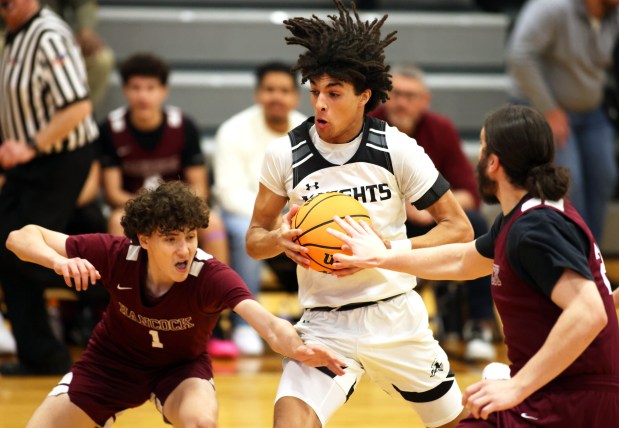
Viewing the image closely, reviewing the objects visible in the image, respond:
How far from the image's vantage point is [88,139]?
6406 millimetres

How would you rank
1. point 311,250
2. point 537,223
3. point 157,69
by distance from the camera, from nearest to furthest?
point 537,223 → point 311,250 → point 157,69

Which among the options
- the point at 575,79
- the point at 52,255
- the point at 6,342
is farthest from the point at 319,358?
the point at 575,79

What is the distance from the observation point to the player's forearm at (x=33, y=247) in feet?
13.3

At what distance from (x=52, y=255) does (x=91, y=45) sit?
4.29m

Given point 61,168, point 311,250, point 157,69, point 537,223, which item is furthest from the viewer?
point 157,69

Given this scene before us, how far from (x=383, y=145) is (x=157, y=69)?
3.52m

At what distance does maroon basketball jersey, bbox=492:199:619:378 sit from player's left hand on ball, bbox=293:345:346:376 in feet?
2.28

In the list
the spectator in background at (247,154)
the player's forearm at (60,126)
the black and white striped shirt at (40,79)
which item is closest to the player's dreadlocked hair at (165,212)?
the player's forearm at (60,126)

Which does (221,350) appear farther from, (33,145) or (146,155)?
(33,145)

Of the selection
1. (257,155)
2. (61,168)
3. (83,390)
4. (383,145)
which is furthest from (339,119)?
(257,155)

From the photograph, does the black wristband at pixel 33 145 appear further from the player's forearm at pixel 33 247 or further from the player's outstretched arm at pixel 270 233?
the player's outstretched arm at pixel 270 233

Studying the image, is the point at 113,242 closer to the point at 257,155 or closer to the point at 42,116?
the point at 42,116

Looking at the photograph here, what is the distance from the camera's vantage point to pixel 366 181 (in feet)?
13.0

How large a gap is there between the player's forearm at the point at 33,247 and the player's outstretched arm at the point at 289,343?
84cm
